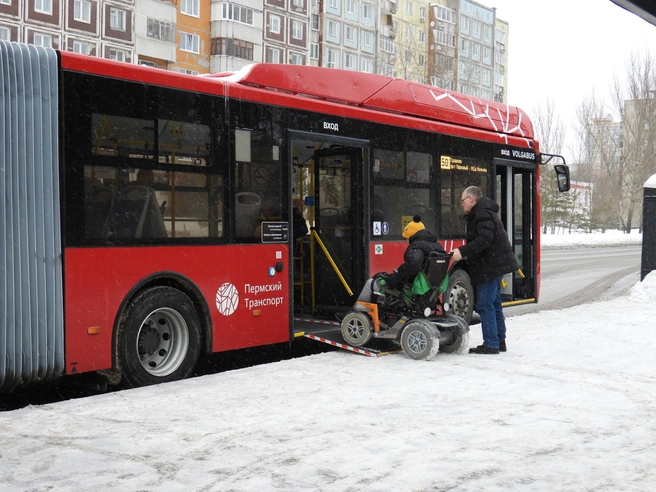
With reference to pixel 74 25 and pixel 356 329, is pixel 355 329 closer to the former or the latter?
pixel 356 329

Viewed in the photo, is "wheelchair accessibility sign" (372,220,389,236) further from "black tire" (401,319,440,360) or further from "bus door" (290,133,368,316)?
"black tire" (401,319,440,360)

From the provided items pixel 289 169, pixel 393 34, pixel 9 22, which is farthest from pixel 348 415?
pixel 393 34

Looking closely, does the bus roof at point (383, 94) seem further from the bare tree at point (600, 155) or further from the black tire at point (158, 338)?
the bare tree at point (600, 155)

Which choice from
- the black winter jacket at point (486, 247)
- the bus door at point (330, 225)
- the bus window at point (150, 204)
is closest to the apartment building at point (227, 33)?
the bus door at point (330, 225)

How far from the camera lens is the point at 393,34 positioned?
78.2 metres

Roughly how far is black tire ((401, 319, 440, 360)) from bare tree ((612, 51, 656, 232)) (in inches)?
2366

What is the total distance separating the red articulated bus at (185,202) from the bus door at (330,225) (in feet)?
0.06

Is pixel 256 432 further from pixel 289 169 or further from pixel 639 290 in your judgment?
pixel 639 290

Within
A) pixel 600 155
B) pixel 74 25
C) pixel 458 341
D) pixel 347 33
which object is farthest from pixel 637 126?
pixel 458 341

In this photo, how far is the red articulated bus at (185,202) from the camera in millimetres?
6539

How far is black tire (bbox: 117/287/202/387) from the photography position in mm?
7172

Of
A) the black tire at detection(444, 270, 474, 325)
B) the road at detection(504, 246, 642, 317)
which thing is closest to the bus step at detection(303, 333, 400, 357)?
the black tire at detection(444, 270, 474, 325)

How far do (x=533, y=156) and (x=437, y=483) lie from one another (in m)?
10.2

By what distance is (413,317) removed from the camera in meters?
8.95
